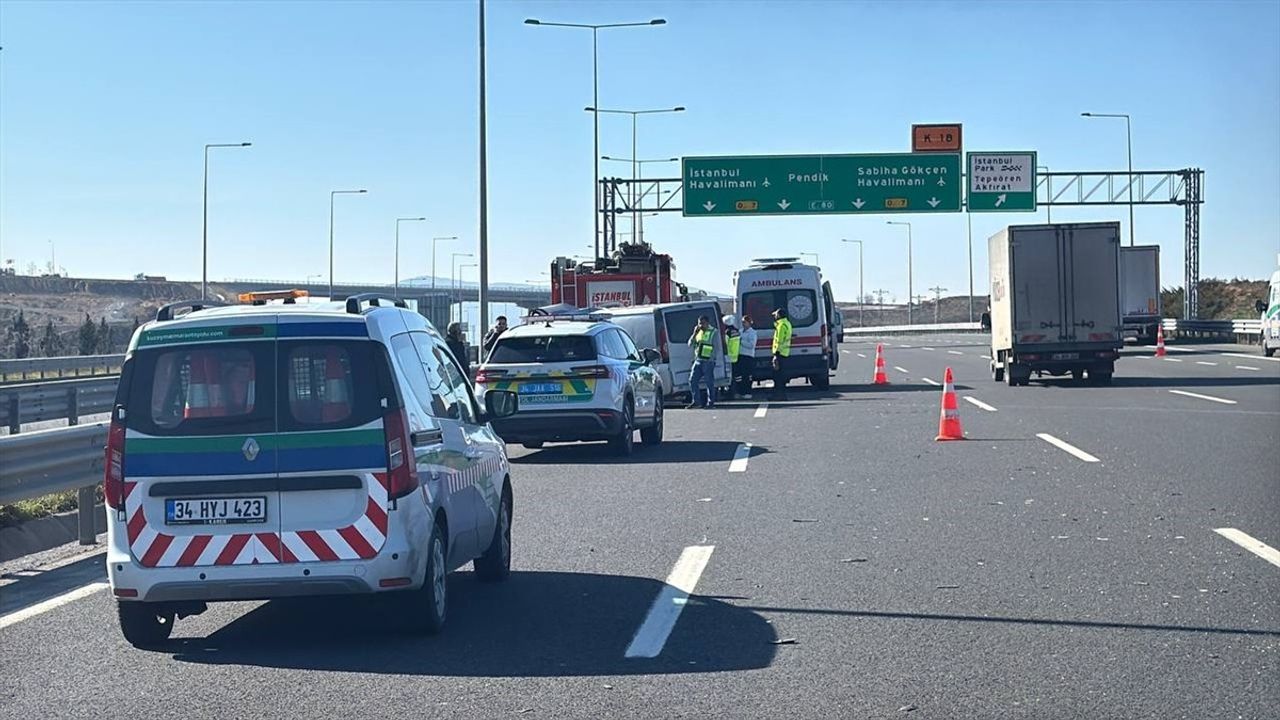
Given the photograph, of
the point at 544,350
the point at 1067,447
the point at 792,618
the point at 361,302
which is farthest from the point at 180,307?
the point at 1067,447

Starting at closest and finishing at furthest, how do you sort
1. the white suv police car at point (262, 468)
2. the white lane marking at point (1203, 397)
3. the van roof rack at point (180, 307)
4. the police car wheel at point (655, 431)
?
the white suv police car at point (262, 468) < the van roof rack at point (180, 307) < the police car wheel at point (655, 431) < the white lane marking at point (1203, 397)

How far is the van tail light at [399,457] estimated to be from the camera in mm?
7918

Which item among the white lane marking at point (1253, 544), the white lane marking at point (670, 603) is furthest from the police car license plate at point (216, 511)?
the white lane marking at point (1253, 544)

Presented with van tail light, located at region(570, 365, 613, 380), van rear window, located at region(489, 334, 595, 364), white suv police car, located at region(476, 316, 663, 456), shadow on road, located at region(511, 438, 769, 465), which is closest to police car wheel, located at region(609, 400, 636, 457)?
white suv police car, located at region(476, 316, 663, 456)

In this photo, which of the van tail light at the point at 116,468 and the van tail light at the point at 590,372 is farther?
the van tail light at the point at 590,372

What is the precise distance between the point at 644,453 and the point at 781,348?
13.1m

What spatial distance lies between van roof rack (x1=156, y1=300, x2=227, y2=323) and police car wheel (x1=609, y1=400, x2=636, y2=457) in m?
10.2

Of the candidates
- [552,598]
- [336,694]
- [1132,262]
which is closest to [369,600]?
[552,598]

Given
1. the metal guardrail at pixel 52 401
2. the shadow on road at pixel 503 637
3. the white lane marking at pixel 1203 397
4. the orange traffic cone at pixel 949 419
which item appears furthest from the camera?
the white lane marking at pixel 1203 397

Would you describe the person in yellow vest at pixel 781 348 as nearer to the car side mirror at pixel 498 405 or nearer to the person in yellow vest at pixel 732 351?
the person in yellow vest at pixel 732 351

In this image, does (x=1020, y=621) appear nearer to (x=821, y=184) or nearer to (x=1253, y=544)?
(x=1253, y=544)

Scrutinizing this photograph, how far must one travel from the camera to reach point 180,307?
8.81 meters

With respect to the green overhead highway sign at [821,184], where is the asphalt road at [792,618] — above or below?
below

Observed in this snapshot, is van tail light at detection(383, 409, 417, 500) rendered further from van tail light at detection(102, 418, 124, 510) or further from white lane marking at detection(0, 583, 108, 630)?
white lane marking at detection(0, 583, 108, 630)
